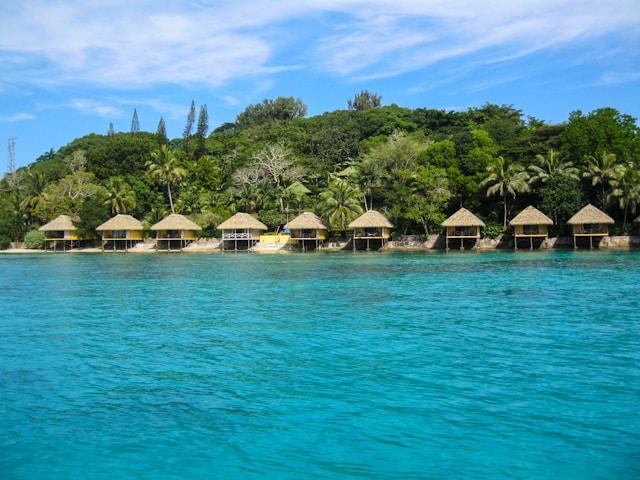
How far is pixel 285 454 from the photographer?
567 centimetres

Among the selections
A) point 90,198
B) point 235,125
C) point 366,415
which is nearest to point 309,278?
point 366,415

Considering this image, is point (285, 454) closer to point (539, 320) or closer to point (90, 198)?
point (539, 320)

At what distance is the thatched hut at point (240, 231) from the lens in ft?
148

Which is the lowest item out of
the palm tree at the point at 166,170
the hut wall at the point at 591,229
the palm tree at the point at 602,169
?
the hut wall at the point at 591,229

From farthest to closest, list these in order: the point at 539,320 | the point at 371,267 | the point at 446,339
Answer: the point at 371,267
the point at 539,320
the point at 446,339

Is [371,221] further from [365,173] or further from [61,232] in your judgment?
[61,232]

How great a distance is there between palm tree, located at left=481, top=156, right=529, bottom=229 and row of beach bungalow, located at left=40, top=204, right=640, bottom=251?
1.62m

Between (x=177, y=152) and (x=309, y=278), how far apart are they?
42.0 meters

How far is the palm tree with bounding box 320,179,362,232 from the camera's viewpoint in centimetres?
4297

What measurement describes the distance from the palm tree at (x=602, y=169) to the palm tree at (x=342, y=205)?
15.7 metres

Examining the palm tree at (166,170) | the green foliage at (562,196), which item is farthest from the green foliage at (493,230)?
the palm tree at (166,170)

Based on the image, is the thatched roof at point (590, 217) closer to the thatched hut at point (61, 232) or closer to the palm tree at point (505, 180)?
the palm tree at point (505, 180)

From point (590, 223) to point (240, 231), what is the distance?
25.3 m

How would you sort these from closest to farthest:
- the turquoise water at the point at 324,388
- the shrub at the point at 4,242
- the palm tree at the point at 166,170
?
the turquoise water at the point at 324,388
the palm tree at the point at 166,170
the shrub at the point at 4,242
